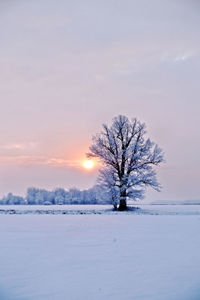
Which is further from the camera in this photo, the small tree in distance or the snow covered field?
the small tree in distance

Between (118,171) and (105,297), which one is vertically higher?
(118,171)

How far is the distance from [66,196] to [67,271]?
121544 millimetres

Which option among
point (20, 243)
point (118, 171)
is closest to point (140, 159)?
point (118, 171)

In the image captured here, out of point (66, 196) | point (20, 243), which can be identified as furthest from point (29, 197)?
point (20, 243)

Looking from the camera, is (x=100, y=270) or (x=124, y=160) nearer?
(x=100, y=270)

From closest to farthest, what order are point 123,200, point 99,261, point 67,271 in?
point 67,271
point 99,261
point 123,200

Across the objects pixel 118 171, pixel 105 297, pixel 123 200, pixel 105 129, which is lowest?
pixel 105 297

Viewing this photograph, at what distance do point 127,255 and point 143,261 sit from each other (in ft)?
2.15

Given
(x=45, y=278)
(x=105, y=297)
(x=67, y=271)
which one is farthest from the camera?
(x=67, y=271)

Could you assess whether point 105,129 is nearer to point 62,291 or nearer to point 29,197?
point 62,291

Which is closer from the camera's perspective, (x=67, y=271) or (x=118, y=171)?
(x=67, y=271)

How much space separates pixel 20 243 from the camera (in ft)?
29.3

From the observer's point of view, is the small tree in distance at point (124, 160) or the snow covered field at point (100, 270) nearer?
the snow covered field at point (100, 270)

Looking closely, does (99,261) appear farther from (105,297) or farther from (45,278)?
(105,297)
